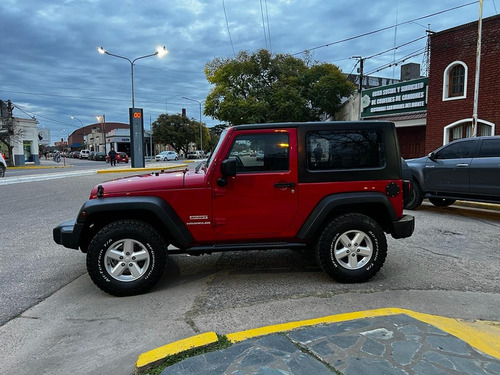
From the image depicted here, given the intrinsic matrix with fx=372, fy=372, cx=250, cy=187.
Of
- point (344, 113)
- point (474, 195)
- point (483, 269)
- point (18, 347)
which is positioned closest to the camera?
point (18, 347)

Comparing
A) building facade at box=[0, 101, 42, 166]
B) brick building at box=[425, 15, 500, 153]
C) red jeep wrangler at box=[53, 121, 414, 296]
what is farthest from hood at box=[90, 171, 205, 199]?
building facade at box=[0, 101, 42, 166]

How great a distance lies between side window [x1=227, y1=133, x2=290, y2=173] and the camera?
4160mm

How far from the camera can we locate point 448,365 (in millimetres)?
2480

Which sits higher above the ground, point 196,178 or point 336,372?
point 196,178

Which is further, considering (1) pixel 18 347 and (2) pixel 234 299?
(2) pixel 234 299

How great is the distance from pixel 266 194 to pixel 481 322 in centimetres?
232

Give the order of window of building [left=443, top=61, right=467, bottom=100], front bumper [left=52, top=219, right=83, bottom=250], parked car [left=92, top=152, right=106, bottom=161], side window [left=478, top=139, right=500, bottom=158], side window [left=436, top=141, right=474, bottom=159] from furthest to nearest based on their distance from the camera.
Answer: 1. parked car [left=92, top=152, right=106, bottom=161]
2. window of building [left=443, top=61, right=467, bottom=100]
3. side window [left=436, top=141, right=474, bottom=159]
4. side window [left=478, top=139, right=500, bottom=158]
5. front bumper [left=52, top=219, right=83, bottom=250]

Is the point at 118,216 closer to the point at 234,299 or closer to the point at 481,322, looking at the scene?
the point at 234,299

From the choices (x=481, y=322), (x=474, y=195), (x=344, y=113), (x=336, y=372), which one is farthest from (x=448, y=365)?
(x=344, y=113)

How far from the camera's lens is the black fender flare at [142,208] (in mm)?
3922

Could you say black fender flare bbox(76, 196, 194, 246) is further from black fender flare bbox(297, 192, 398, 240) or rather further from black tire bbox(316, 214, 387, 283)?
black tire bbox(316, 214, 387, 283)

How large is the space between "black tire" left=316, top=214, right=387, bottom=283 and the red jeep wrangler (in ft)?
0.04

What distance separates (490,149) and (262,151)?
609 centimetres

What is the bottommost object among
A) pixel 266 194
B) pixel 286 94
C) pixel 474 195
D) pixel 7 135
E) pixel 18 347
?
pixel 18 347
